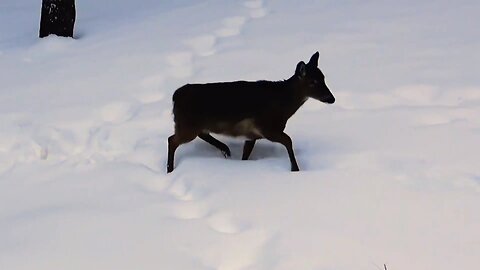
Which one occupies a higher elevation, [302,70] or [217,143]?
[302,70]

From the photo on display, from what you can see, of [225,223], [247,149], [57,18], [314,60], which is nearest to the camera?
[225,223]

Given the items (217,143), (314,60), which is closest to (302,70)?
(314,60)

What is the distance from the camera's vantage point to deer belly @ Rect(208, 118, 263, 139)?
14.6 feet

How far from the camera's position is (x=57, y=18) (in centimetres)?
740

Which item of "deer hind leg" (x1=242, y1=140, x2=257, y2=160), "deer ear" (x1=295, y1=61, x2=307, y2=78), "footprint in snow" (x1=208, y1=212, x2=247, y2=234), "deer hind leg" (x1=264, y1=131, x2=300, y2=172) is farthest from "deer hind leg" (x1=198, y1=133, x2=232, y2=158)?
"footprint in snow" (x1=208, y1=212, x2=247, y2=234)

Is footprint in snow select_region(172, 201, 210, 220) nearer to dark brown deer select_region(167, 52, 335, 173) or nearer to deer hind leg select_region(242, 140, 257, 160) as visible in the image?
dark brown deer select_region(167, 52, 335, 173)

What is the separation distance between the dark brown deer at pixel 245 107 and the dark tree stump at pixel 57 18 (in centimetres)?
326

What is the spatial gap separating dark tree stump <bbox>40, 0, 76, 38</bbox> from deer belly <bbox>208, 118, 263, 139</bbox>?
11.2 feet

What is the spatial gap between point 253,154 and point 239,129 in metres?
0.35

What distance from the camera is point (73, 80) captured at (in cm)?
618

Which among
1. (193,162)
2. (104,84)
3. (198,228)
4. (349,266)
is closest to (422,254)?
(349,266)

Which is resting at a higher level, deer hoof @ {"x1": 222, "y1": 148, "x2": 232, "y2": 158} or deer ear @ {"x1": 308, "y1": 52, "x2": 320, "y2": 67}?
deer ear @ {"x1": 308, "y1": 52, "x2": 320, "y2": 67}

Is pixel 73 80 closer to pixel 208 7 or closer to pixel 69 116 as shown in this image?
pixel 69 116

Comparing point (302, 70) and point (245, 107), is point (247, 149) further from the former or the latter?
point (302, 70)
